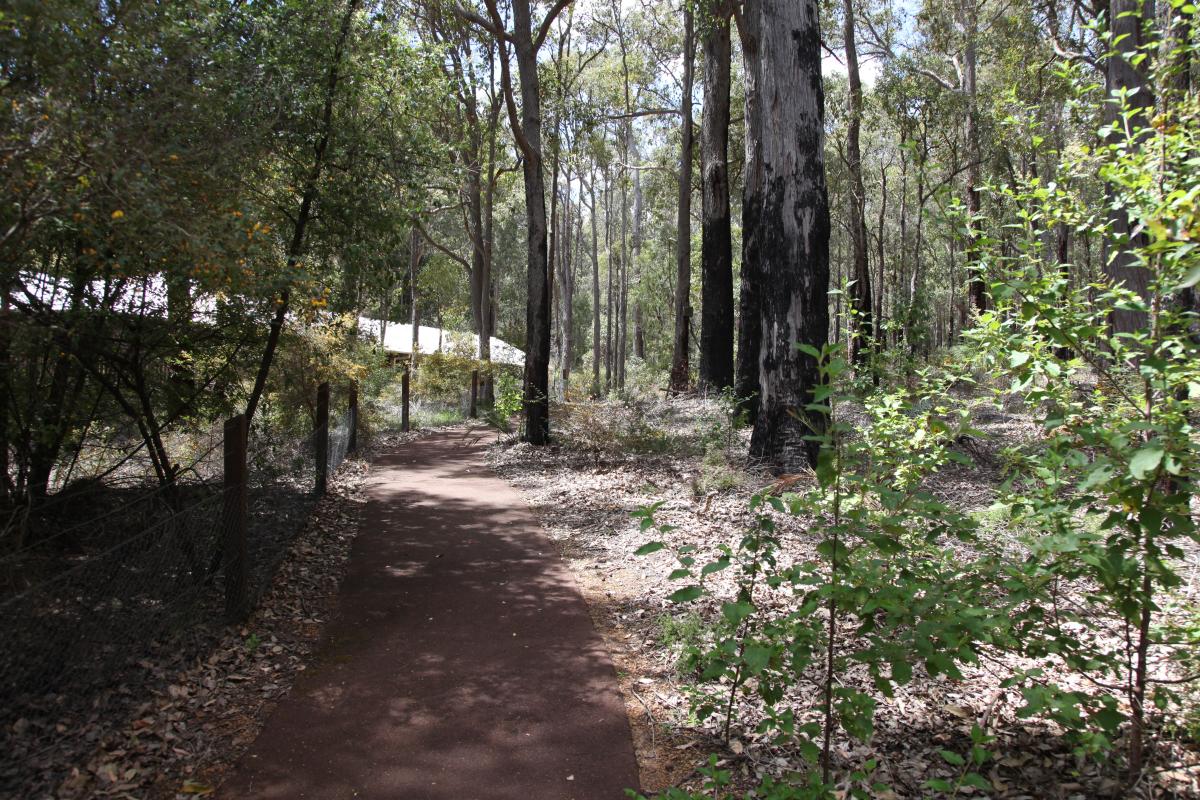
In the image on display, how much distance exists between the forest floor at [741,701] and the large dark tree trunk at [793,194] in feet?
5.25

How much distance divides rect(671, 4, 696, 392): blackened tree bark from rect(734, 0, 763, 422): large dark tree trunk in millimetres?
4864

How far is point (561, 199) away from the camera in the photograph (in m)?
43.6

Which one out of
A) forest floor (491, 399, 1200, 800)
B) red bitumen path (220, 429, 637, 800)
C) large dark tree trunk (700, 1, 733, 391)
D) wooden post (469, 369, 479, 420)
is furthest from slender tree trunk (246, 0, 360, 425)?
wooden post (469, 369, 479, 420)

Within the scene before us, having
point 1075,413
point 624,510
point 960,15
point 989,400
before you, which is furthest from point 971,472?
point 960,15

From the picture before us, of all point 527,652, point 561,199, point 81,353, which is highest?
point 561,199

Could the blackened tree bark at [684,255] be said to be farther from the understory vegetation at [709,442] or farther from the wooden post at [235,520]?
the wooden post at [235,520]

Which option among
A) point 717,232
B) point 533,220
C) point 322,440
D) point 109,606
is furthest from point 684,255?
point 109,606

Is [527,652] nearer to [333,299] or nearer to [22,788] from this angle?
[22,788]

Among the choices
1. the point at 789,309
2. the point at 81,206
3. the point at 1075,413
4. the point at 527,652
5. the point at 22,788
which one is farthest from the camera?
the point at 789,309

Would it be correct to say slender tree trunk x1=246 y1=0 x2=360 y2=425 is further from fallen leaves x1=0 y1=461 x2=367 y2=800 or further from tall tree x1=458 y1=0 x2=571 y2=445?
tall tree x1=458 y1=0 x2=571 y2=445

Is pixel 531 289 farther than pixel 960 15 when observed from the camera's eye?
No

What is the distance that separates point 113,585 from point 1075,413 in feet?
15.4

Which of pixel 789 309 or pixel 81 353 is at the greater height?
pixel 789 309

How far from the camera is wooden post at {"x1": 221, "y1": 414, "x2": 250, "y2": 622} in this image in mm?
5273
